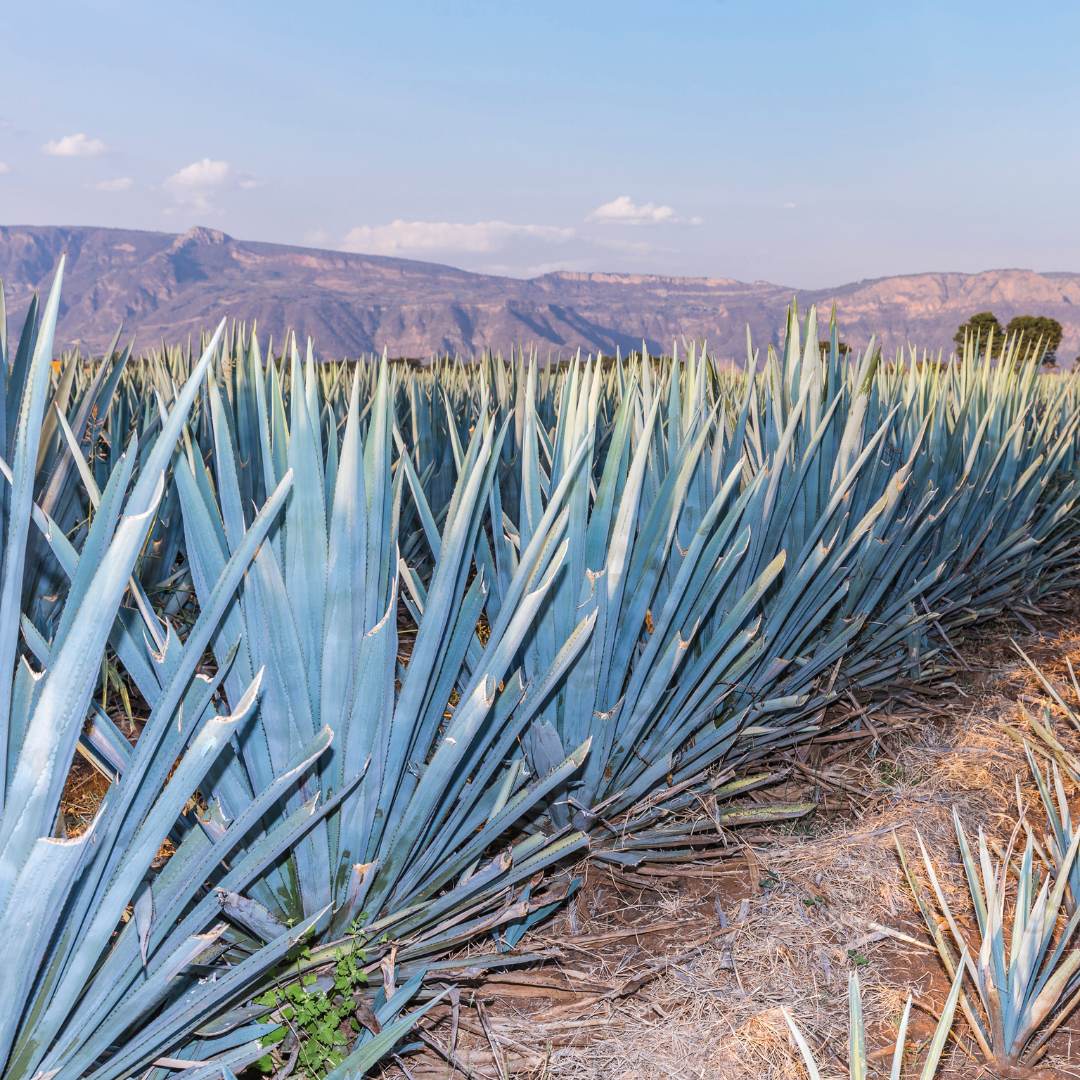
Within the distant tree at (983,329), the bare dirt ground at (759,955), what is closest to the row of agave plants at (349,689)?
the bare dirt ground at (759,955)

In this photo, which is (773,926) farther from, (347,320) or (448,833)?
(347,320)

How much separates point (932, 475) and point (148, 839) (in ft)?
8.56

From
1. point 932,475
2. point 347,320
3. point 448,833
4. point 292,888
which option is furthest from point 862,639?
point 347,320

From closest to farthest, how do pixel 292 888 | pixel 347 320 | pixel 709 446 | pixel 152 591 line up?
pixel 292 888 < pixel 709 446 < pixel 152 591 < pixel 347 320

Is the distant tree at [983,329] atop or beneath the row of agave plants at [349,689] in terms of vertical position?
atop

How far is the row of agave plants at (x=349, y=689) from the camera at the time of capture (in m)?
0.79

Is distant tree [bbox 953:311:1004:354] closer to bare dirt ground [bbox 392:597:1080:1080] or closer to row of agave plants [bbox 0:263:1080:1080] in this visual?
bare dirt ground [bbox 392:597:1080:1080]

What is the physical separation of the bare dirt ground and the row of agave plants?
92 millimetres

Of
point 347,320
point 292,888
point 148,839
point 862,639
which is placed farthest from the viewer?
point 347,320

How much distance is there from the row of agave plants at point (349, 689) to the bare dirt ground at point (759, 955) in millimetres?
92

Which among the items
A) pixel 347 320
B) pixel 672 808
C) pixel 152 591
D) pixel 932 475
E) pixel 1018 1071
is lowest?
pixel 1018 1071

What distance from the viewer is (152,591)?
213 centimetres

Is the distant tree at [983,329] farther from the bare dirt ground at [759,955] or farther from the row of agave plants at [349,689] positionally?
the row of agave plants at [349,689]

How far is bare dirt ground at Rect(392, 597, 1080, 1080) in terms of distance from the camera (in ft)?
4.40
